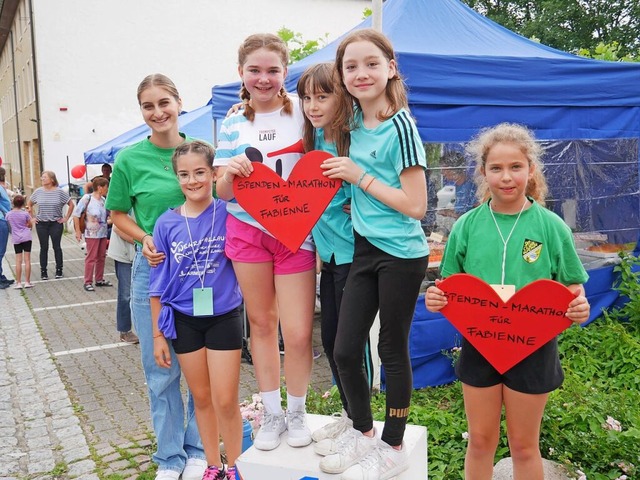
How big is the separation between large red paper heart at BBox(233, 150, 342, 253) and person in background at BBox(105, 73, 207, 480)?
0.66 metres

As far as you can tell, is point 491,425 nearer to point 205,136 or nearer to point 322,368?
point 322,368

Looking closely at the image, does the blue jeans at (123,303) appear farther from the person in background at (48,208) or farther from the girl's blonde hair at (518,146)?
the girl's blonde hair at (518,146)

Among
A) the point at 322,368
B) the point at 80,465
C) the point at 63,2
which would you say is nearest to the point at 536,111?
the point at 322,368

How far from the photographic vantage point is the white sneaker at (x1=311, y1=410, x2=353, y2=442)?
259 cm

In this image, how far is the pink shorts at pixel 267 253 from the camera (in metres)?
2.49

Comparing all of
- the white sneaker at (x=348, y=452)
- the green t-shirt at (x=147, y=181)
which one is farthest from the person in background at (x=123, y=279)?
the white sneaker at (x=348, y=452)

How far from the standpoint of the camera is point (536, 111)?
509 centimetres

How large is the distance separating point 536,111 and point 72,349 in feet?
16.9

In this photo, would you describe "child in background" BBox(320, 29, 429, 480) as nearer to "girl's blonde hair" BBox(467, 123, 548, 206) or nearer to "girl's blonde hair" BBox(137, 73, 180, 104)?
"girl's blonde hair" BBox(467, 123, 548, 206)

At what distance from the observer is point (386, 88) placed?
2.32 m

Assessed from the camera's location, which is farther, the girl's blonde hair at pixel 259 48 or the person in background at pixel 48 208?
the person in background at pixel 48 208

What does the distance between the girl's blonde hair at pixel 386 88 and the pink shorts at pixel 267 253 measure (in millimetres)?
557

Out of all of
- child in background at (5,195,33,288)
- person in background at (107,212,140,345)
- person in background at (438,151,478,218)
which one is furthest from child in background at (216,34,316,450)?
child in background at (5,195,33,288)

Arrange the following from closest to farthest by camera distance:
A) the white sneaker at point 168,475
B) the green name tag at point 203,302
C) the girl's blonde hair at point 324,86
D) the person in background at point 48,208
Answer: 1. the girl's blonde hair at point 324,86
2. the green name tag at point 203,302
3. the white sneaker at point 168,475
4. the person in background at point 48,208
